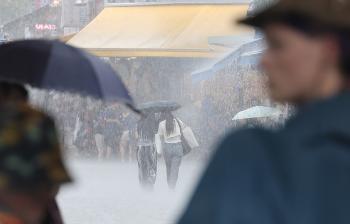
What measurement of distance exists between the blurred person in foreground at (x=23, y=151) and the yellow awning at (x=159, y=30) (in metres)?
6.92

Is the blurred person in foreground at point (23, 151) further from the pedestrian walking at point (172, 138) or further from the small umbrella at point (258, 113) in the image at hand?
the pedestrian walking at point (172, 138)

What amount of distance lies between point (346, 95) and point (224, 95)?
26.0 feet

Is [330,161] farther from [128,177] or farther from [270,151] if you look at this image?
[128,177]

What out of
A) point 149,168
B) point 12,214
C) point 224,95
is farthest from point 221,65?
point 12,214

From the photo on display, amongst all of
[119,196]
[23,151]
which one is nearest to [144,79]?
[119,196]

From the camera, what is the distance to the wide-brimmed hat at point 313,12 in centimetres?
125

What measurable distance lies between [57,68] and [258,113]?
19.5 feet

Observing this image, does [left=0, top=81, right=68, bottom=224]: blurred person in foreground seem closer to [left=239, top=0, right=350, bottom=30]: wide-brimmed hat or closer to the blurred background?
[left=239, top=0, right=350, bottom=30]: wide-brimmed hat

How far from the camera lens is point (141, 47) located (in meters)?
9.17

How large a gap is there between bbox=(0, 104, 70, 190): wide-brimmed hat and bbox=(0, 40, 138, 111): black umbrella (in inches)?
46.1

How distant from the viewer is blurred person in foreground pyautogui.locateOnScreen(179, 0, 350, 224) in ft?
3.90

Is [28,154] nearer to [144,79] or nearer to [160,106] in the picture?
[160,106]

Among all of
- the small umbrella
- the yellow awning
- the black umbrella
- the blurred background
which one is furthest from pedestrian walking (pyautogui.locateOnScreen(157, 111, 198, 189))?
the black umbrella

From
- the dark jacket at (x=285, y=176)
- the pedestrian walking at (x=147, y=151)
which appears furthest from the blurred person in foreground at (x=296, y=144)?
the pedestrian walking at (x=147, y=151)
